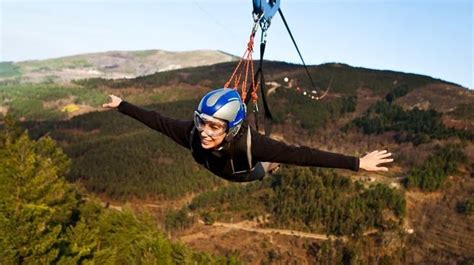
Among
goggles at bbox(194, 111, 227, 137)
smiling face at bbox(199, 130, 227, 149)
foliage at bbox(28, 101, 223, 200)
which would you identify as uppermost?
goggles at bbox(194, 111, 227, 137)

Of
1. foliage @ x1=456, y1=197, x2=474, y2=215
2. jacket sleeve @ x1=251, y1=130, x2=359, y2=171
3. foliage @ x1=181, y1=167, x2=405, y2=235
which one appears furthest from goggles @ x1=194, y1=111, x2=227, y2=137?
foliage @ x1=456, y1=197, x2=474, y2=215

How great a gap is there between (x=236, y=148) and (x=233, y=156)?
7.3 inches

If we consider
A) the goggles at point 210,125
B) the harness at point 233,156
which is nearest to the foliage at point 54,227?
the harness at point 233,156

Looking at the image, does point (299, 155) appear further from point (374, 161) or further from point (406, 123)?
point (406, 123)

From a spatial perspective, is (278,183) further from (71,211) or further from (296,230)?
(71,211)

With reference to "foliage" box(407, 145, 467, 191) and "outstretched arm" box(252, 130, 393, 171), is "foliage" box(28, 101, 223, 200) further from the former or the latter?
"outstretched arm" box(252, 130, 393, 171)

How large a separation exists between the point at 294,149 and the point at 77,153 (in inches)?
6099

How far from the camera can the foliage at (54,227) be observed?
26828mm

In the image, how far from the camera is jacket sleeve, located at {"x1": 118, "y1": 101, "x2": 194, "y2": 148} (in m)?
7.80

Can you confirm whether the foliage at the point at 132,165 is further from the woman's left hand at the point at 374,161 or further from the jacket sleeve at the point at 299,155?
the woman's left hand at the point at 374,161

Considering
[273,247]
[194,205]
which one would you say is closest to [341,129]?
[194,205]

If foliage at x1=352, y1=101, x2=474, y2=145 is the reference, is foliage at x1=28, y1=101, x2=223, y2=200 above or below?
below

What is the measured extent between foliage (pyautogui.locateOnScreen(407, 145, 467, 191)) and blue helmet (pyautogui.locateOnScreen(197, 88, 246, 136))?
101934 millimetres

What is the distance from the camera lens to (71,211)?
43.6m
